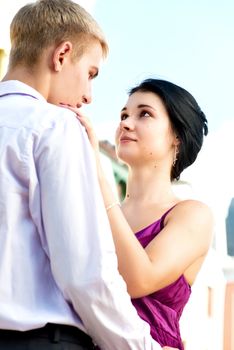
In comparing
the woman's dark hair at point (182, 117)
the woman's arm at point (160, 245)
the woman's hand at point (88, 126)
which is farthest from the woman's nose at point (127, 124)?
the woman's hand at point (88, 126)

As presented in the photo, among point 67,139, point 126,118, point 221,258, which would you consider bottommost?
point 221,258

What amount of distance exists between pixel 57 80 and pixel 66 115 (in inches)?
11.2

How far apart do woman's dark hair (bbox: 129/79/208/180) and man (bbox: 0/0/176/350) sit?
1.19m

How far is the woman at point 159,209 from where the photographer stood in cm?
293

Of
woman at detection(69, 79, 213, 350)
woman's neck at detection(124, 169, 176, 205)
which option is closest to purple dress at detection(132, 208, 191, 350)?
woman at detection(69, 79, 213, 350)

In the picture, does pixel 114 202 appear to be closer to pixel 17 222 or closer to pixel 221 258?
pixel 17 222

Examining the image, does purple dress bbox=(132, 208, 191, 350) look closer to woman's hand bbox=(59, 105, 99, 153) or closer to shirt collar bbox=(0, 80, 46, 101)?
woman's hand bbox=(59, 105, 99, 153)

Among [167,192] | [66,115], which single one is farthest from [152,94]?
[66,115]

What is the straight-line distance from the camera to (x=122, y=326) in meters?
2.51

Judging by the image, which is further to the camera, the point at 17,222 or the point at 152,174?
the point at 152,174

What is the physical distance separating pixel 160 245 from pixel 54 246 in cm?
81

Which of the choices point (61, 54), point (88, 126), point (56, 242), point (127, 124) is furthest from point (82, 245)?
point (127, 124)

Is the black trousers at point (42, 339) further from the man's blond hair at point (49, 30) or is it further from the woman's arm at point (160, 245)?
the man's blond hair at point (49, 30)

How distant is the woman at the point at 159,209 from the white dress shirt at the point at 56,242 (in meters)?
0.32
